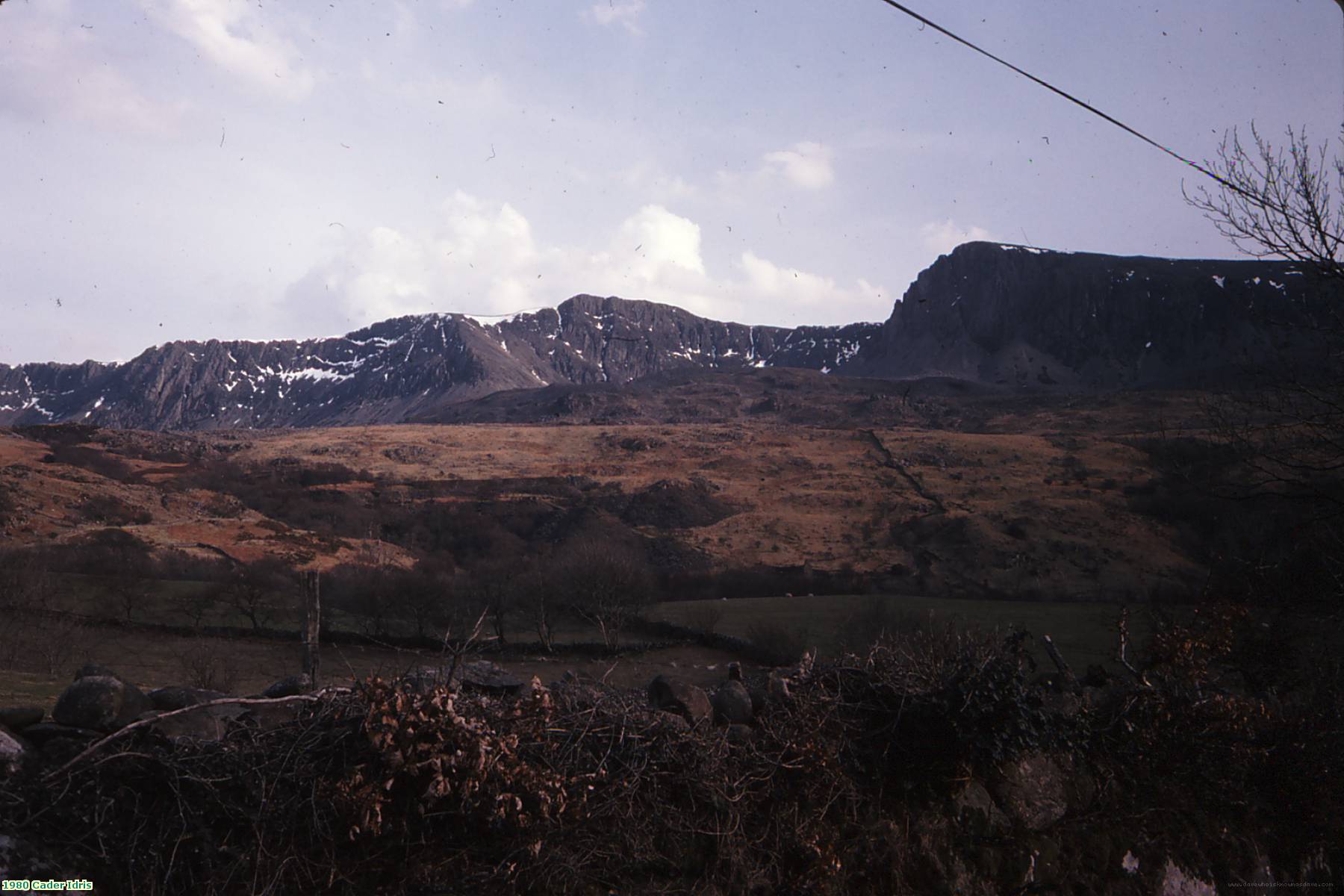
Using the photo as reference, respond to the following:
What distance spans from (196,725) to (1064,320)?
175558mm

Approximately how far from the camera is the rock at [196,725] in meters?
4.86

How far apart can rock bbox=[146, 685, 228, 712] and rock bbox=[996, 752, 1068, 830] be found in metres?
6.00

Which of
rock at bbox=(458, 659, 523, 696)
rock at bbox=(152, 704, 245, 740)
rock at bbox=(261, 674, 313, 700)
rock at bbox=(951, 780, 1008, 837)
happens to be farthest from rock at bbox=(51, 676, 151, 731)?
rock at bbox=(951, 780, 1008, 837)

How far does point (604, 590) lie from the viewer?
94.7ft

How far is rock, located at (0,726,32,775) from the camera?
4312mm

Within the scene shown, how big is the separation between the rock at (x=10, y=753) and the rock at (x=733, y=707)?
435cm

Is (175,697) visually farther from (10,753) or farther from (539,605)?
(539,605)

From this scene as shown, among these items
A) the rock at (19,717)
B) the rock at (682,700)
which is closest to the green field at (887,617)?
the rock at (682,700)

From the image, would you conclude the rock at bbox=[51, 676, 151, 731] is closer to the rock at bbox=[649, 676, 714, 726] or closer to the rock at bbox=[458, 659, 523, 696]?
the rock at bbox=[458, 659, 523, 696]

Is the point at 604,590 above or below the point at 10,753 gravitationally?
below

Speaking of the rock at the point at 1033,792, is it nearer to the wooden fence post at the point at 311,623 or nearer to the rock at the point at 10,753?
the rock at the point at 10,753

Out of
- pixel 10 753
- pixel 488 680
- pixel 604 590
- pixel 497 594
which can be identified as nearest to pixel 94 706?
pixel 10 753

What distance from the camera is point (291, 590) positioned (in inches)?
1216

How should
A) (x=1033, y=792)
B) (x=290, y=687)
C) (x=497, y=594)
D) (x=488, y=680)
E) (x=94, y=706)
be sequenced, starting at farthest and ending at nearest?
(x=497, y=594) → (x=1033, y=792) → (x=488, y=680) → (x=290, y=687) → (x=94, y=706)
